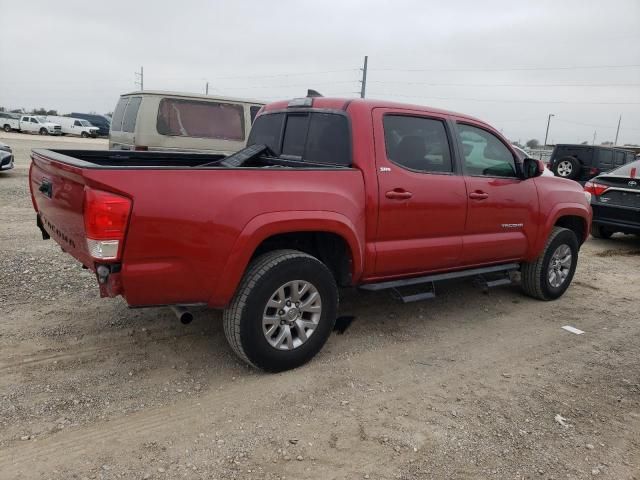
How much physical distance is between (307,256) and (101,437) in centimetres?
164

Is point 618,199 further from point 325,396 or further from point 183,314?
point 183,314

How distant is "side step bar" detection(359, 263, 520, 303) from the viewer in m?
4.11

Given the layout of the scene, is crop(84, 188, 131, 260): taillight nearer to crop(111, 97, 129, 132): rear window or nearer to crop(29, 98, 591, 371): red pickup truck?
crop(29, 98, 591, 371): red pickup truck

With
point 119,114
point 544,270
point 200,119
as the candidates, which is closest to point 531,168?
point 544,270

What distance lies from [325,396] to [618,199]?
7.33 meters

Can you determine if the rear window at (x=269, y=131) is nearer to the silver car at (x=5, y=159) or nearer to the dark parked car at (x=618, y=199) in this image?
the dark parked car at (x=618, y=199)

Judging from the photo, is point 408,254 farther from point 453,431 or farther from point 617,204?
point 617,204

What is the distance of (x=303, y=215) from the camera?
346 cm

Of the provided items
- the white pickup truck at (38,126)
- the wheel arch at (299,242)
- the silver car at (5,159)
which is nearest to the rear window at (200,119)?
the silver car at (5,159)

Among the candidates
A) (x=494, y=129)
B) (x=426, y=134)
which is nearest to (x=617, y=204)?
(x=494, y=129)

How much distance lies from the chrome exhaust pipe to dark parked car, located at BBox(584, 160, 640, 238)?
25.3 ft

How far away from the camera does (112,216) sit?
2.81 metres

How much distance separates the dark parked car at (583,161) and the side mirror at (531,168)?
10.8m

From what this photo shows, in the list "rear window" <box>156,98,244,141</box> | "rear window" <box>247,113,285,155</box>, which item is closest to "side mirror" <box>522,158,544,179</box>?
"rear window" <box>247,113,285,155</box>
